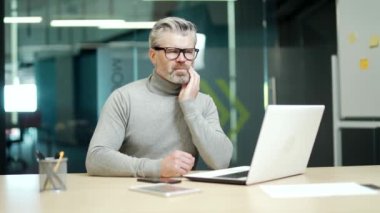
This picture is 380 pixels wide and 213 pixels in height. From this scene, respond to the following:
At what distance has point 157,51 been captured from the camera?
1.97 metres

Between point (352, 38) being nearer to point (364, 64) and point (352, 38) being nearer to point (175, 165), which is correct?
point (364, 64)

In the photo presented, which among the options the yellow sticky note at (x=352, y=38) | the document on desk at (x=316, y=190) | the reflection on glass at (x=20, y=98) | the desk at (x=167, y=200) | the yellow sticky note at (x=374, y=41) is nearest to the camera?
the desk at (x=167, y=200)

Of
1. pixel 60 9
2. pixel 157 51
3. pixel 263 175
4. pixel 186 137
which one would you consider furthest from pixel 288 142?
pixel 60 9

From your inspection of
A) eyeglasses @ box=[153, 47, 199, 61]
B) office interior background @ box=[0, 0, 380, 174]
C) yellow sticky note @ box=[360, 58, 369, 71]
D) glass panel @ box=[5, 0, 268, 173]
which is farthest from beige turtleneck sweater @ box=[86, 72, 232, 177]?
glass panel @ box=[5, 0, 268, 173]

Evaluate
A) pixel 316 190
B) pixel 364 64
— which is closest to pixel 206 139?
pixel 316 190

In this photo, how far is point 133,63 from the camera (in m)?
4.27

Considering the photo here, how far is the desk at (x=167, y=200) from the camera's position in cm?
111

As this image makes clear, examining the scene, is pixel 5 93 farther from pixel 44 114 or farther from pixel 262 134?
pixel 262 134

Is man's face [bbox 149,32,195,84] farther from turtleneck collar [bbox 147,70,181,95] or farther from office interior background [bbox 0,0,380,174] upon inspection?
office interior background [bbox 0,0,380,174]

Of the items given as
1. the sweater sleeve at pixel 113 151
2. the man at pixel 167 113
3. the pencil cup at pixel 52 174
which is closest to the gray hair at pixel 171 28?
the man at pixel 167 113

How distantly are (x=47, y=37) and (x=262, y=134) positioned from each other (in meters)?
3.24

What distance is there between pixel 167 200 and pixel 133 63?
125 inches

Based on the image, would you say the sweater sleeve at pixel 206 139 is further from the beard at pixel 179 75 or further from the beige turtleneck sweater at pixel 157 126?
the beard at pixel 179 75

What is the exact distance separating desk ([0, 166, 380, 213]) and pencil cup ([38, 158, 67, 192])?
0.11 ft
